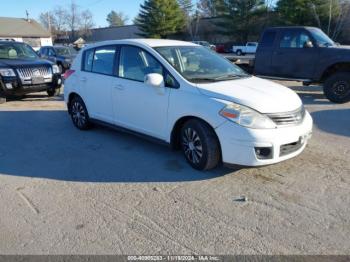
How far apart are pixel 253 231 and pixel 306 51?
740 centimetres

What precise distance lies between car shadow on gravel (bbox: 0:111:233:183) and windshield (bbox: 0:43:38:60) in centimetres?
472

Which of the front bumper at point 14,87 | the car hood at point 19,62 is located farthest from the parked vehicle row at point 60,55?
the front bumper at point 14,87

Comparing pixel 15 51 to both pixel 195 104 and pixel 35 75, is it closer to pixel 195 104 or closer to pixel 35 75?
pixel 35 75

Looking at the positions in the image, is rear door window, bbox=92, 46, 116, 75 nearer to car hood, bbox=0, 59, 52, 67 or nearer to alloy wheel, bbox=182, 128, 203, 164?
alloy wheel, bbox=182, 128, 203, 164

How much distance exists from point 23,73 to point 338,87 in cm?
859

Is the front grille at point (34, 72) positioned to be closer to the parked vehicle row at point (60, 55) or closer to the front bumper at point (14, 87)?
the front bumper at point (14, 87)

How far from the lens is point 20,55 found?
36.6 feet

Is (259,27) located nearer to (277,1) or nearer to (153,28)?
(277,1)

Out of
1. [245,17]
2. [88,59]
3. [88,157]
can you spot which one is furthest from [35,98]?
[245,17]

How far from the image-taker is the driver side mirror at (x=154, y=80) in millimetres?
4629

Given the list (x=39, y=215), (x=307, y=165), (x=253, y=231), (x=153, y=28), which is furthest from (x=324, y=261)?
(x=153, y=28)

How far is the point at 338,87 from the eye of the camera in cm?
886

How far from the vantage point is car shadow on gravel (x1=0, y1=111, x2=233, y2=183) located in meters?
4.50

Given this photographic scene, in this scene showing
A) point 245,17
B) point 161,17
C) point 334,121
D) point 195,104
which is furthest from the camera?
point 161,17
